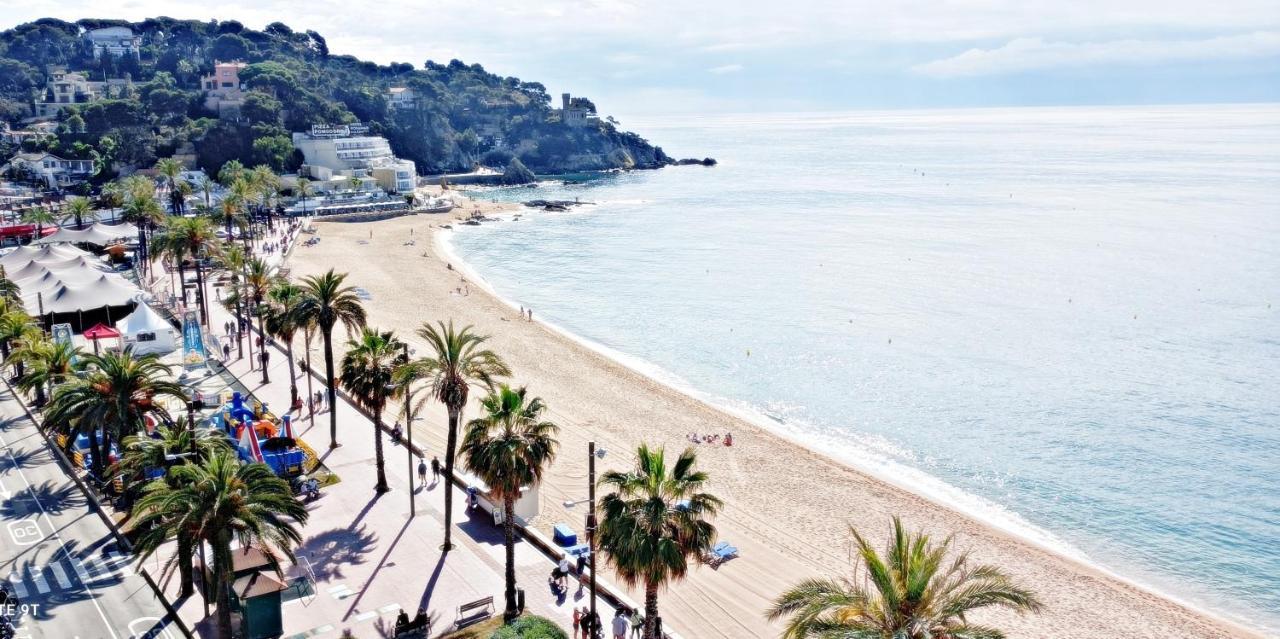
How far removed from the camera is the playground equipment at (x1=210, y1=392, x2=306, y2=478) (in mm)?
27719

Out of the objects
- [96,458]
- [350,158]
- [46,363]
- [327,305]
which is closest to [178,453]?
[327,305]

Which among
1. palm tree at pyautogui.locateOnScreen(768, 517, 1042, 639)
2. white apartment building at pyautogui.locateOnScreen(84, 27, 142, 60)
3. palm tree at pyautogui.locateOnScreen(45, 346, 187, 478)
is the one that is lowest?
palm tree at pyautogui.locateOnScreen(45, 346, 187, 478)

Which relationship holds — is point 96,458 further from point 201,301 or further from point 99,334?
point 201,301

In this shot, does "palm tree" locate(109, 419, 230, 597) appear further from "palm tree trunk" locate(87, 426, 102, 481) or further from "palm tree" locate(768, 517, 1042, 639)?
"palm tree" locate(768, 517, 1042, 639)

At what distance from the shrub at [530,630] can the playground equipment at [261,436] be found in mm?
12469

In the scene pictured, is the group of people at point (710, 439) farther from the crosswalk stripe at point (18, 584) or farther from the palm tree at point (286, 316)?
the crosswalk stripe at point (18, 584)

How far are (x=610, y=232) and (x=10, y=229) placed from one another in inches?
2384

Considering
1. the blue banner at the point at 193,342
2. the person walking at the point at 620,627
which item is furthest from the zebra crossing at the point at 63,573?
the blue banner at the point at 193,342

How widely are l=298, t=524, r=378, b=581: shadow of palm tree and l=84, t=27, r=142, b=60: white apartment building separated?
209187 millimetres

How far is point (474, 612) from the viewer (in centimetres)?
2094

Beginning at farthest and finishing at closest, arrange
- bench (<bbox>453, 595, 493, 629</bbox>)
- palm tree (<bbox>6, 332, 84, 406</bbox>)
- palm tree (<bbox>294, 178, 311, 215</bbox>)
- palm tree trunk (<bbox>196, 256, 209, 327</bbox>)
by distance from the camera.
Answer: palm tree (<bbox>294, 178, 311, 215</bbox>) < palm tree trunk (<bbox>196, 256, 209, 327</bbox>) < palm tree (<bbox>6, 332, 84, 406</bbox>) < bench (<bbox>453, 595, 493, 629</bbox>)

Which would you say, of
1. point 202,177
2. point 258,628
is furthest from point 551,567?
point 202,177

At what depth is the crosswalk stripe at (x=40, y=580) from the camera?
21.3m

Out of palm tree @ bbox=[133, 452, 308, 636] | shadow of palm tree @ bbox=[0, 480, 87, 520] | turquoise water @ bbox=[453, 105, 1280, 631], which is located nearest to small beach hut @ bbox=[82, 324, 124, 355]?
shadow of palm tree @ bbox=[0, 480, 87, 520]
